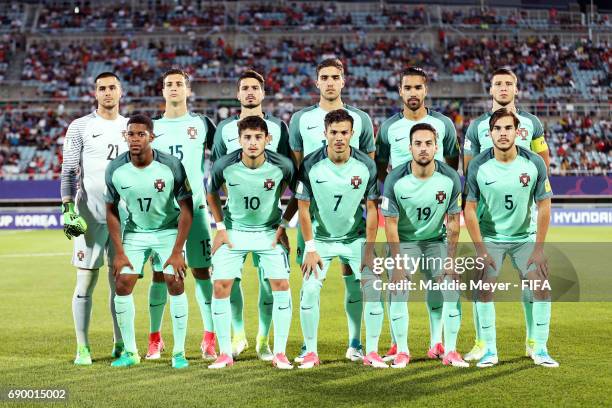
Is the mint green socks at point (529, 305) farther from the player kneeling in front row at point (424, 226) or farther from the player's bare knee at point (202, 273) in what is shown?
the player's bare knee at point (202, 273)

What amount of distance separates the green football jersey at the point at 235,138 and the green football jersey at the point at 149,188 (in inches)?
25.6

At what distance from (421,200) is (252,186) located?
1.43 meters

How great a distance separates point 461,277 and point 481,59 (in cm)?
3713

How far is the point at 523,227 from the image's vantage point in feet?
24.0

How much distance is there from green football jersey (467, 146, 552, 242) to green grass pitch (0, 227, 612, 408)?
1.20 m

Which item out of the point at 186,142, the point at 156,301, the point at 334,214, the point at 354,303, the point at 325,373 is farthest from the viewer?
the point at 186,142

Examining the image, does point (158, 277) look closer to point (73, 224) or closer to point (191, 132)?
point (73, 224)

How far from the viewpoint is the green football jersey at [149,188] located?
23.5ft

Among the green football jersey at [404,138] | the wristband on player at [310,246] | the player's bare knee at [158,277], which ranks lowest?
the player's bare knee at [158,277]

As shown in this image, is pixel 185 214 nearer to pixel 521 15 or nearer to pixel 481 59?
pixel 481 59

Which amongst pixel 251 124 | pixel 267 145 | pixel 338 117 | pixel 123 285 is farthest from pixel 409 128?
pixel 123 285

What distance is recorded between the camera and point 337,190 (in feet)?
23.6

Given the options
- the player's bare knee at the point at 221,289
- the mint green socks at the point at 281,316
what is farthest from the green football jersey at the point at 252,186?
the mint green socks at the point at 281,316

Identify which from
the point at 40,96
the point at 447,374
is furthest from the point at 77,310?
the point at 40,96
